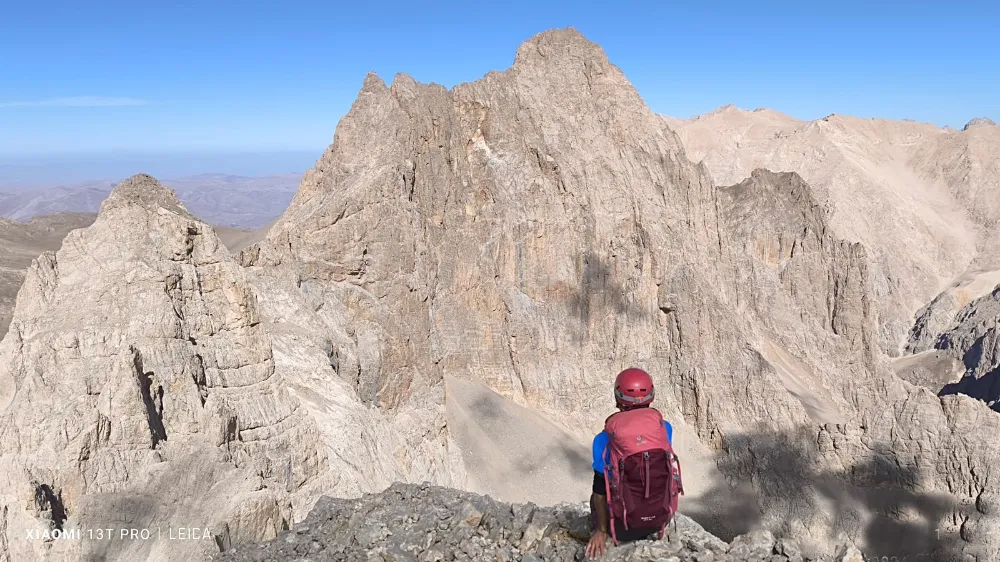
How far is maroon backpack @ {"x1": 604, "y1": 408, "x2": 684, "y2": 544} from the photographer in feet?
26.0

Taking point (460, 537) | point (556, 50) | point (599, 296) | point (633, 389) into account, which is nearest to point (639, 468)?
point (633, 389)

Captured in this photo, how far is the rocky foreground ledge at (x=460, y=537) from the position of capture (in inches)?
344

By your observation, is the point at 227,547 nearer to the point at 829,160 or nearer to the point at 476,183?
the point at 476,183

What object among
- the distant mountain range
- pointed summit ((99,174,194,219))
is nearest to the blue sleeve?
pointed summit ((99,174,194,219))

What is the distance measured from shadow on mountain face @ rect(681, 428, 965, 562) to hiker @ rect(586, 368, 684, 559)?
29.8 m

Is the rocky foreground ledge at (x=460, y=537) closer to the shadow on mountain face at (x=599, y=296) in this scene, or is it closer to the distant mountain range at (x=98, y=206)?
the shadow on mountain face at (x=599, y=296)

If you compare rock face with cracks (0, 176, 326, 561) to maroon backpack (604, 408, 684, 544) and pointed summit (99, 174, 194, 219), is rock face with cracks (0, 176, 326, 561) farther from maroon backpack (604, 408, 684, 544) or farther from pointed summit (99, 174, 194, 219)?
maroon backpack (604, 408, 684, 544)

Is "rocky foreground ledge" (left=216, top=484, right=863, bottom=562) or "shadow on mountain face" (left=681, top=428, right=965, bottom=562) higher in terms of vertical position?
"rocky foreground ledge" (left=216, top=484, right=863, bottom=562)

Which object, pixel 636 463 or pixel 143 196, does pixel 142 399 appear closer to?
pixel 143 196

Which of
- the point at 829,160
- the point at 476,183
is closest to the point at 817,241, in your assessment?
the point at 476,183

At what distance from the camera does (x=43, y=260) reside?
17781mm

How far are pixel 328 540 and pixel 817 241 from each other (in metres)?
56.5

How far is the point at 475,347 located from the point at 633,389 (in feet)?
122

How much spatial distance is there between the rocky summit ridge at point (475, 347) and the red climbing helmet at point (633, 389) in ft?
26.5
